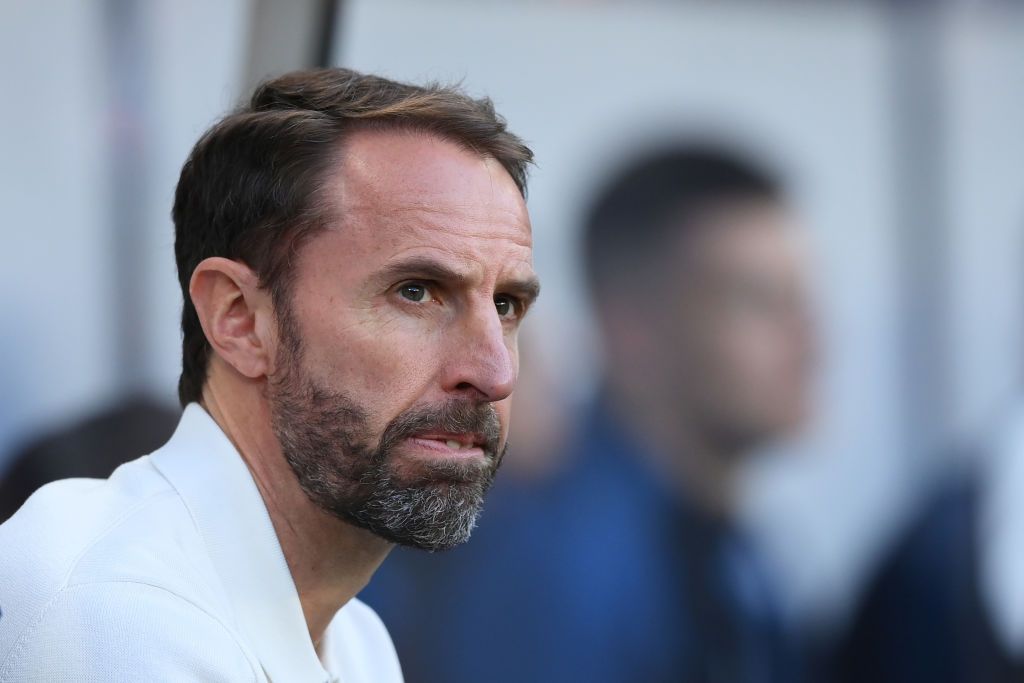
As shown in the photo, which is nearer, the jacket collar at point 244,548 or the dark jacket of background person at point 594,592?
the jacket collar at point 244,548

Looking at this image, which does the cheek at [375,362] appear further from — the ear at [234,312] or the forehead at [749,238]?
the forehead at [749,238]

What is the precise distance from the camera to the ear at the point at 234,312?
5.25 feet

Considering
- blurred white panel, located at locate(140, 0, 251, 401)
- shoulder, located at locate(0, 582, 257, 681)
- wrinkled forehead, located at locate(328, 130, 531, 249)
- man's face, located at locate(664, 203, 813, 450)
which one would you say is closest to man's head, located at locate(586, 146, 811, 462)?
man's face, located at locate(664, 203, 813, 450)

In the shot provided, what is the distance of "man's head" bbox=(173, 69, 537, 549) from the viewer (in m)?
1.53

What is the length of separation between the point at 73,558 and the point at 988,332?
3453 mm

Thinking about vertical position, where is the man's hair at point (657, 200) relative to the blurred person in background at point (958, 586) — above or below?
above

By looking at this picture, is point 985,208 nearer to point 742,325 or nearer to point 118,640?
point 742,325

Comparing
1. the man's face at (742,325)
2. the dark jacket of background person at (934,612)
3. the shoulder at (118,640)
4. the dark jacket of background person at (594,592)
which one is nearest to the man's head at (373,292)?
the shoulder at (118,640)

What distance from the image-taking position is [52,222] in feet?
9.54

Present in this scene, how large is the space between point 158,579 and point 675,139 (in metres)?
2.80

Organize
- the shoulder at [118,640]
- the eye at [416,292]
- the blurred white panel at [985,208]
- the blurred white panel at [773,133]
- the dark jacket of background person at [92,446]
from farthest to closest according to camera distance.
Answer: the blurred white panel at [985,208] < the blurred white panel at [773,133] < the dark jacket of background person at [92,446] < the eye at [416,292] < the shoulder at [118,640]

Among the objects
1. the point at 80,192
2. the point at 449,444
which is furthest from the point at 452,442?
the point at 80,192

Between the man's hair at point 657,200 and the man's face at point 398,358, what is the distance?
2101mm

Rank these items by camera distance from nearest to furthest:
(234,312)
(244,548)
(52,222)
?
(244,548) → (234,312) → (52,222)
